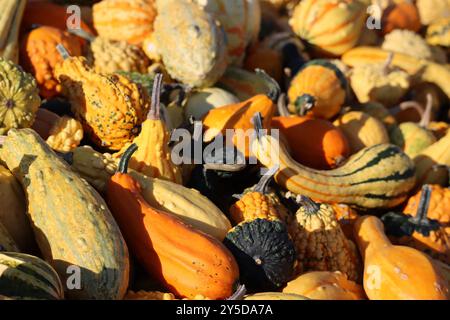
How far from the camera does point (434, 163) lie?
4000mm

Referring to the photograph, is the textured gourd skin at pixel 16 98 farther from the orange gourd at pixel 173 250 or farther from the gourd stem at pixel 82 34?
the gourd stem at pixel 82 34

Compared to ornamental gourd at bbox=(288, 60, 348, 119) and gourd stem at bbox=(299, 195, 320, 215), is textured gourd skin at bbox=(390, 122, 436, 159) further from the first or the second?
gourd stem at bbox=(299, 195, 320, 215)

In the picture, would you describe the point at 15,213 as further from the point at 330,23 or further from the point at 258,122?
A: the point at 330,23

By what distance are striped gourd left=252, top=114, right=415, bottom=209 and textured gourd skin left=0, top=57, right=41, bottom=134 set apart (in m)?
1.11

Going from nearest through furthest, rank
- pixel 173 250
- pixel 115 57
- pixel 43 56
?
1. pixel 173 250
2. pixel 43 56
3. pixel 115 57

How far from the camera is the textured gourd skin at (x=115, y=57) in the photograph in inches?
152

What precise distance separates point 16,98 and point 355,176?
1793 millimetres

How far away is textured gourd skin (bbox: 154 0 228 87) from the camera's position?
151 inches

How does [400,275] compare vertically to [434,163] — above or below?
above

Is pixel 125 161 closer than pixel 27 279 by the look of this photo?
No

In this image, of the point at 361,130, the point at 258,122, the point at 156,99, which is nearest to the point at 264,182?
the point at 258,122

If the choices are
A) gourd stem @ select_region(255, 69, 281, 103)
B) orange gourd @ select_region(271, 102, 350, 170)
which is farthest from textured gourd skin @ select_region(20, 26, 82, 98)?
orange gourd @ select_region(271, 102, 350, 170)

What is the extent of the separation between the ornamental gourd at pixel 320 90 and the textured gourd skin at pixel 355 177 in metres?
0.51

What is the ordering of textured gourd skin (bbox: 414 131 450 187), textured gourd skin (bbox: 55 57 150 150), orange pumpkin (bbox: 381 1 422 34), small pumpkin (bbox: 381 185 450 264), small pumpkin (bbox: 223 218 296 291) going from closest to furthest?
1. small pumpkin (bbox: 223 218 296 291)
2. textured gourd skin (bbox: 55 57 150 150)
3. small pumpkin (bbox: 381 185 450 264)
4. textured gourd skin (bbox: 414 131 450 187)
5. orange pumpkin (bbox: 381 1 422 34)
